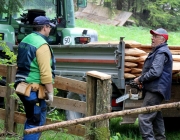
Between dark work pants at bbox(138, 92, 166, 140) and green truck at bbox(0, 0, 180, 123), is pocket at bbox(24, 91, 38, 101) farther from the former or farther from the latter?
green truck at bbox(0, 0, 180, 123)

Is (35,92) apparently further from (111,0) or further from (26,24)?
(111,0)

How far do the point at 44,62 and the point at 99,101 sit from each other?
3.20ft

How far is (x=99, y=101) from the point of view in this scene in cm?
428

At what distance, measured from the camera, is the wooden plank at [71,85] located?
19.1 feet

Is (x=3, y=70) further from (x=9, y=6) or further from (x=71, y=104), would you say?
(x=71, y=104)

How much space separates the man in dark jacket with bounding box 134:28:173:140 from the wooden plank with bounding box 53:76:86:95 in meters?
0.85

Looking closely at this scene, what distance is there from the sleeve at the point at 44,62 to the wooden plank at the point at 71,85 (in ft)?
3.04

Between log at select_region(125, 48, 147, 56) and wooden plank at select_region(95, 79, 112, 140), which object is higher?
log at select_region(125, 48, 147, 56)

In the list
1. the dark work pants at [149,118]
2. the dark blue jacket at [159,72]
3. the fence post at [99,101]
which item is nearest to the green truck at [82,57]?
the dark work pants at [149,118]

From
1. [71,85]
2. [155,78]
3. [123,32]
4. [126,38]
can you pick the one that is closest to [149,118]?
[155,78]

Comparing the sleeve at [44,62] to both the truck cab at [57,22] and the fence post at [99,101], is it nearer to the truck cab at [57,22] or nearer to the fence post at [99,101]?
the fence post at [99,101]

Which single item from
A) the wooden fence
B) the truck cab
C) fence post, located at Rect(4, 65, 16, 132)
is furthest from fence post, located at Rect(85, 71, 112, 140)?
the truck cab

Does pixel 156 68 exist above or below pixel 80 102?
above

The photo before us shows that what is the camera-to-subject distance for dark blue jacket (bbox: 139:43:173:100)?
5.79 meters
